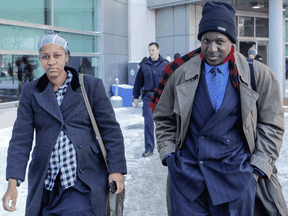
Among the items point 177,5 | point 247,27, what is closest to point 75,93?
point 177,5

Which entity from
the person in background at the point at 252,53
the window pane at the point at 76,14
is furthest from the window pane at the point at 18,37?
the person in background at the point at 252,53

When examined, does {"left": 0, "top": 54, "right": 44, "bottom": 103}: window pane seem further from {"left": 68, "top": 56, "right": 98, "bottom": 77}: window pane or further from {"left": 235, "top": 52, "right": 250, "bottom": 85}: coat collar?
{"left": 235, "top": 52, "right": 250, "bottom": 85}: coat collar

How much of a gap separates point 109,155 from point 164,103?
55 cm

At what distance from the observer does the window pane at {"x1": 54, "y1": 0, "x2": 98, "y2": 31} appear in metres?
12.7

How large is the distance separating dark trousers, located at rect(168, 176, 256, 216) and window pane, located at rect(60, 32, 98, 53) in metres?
11.9

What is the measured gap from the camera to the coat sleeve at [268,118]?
7.47 ft

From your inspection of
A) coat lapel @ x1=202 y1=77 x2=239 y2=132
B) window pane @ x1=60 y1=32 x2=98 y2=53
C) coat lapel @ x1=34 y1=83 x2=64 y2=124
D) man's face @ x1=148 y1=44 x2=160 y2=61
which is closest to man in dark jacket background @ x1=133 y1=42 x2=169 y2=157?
man's face @ x1=148 y1=44 x2=160 y2=61

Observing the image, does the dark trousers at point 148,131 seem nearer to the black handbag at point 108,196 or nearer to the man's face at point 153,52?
the man's face at point 153,52

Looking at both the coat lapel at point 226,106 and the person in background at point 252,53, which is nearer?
the coat lapel at point 226,106

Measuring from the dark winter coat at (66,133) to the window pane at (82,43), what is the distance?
11.2 m

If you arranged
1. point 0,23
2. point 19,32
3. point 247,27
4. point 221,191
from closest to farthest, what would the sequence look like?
point 221,191
point 0,23
point 19,32
point 247,27

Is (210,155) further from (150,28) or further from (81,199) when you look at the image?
(150,28)

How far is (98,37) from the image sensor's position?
49.4ft

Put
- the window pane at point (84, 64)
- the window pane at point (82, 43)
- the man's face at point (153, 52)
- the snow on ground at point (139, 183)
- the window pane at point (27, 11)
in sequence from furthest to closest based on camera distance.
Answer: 1. the window pane at point (84, 64)
2. the window pane at point (82, 43)
3. the window pane at point (27, 11)
4. the man's face at point (153, 52)
5. the snow on ground at point (139, 183)
